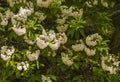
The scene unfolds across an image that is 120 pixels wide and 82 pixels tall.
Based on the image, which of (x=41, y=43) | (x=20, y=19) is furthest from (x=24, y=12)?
(x=41, y=43)

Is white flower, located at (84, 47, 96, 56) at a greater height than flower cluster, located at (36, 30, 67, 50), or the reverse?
flower cluster, located at (36, 30, 67, 50)

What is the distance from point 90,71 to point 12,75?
1.06 metres

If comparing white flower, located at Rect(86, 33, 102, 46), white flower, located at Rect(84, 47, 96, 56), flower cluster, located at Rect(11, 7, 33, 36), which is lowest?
white flower, located at Rect(84, 47, 96, 56)

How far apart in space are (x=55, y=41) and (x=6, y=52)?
0.60m

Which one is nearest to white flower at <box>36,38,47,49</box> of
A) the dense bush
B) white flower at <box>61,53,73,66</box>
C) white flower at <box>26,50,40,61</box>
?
the dense bush

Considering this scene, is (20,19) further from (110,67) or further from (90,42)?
(110,67)

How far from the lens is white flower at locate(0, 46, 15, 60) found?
491cm

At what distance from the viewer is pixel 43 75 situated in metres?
5.30

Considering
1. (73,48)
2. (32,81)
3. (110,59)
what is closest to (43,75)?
(32,81)

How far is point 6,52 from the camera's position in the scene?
16.2 feet

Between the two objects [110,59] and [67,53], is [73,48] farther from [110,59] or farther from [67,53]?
[110,59]

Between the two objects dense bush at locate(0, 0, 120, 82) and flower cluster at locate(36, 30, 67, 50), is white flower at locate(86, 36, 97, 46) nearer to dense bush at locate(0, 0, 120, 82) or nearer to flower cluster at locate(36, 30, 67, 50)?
dense bush at locate(0, 0, 120, 82)

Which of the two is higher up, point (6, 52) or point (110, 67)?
point (6, 52)

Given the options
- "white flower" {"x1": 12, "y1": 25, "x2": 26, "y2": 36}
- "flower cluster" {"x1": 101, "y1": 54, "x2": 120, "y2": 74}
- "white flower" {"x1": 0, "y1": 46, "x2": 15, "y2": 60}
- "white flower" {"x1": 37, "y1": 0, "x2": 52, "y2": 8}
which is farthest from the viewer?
"white flower" {"x1": 37, "y1": 0, "x2": 52, "y2": 8}
